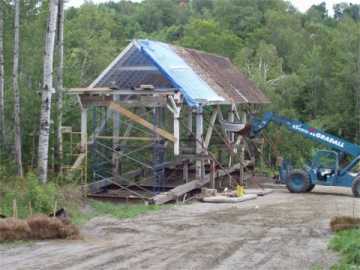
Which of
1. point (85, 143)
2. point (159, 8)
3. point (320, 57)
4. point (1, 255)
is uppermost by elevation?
point (159, 8)

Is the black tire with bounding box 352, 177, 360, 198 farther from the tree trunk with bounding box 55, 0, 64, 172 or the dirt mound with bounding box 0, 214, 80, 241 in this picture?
the dirt mound with bounding box 0, 214, 80, 241

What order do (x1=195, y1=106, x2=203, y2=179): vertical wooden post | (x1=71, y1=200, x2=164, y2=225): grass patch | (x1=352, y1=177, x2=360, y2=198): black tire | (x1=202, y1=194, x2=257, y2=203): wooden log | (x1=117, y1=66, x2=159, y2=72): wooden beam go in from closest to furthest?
1. (x1=71, y1=200, x2=164, y2=225): grass patch
2. (x1=202, y1=194, x2=257, y2=203): wooden log
3. (x1=195, y1=106, x2=203, y2=179): vertical wooden post
4. (x1=352, y1=177, x2=360, y2=198): black tire
5. (x1=117, y1=66, x2=159, y2=72): wooden beam

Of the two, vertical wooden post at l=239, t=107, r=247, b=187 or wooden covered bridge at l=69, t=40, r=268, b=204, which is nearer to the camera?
wooden covered bridge at l=69, t=40, r=268, b=204

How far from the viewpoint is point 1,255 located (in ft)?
44.8

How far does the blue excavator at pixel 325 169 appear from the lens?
83.7ft

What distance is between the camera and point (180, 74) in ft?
80.3

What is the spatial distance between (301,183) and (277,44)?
146ft

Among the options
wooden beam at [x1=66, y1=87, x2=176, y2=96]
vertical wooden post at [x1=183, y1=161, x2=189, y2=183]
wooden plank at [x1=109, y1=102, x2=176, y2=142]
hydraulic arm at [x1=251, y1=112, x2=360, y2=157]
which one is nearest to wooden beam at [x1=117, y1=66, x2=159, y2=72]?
wooden beam at [x1=66, y1=87, x2=176, y2=96]

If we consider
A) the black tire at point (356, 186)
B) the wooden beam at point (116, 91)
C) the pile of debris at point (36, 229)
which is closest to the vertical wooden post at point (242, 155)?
the black tire at point (356, 186)

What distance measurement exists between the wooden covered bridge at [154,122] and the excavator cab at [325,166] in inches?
108

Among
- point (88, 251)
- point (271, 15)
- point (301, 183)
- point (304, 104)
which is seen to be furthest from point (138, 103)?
point (271, 15)

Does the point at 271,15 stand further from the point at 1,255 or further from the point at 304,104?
the point at 1,255

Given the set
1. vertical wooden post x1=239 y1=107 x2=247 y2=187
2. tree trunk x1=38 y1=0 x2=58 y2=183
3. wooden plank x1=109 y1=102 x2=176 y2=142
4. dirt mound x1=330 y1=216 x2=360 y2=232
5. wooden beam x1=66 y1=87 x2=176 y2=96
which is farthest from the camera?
vertical wooden post x1=239 y1=107 x2=247 y2=187

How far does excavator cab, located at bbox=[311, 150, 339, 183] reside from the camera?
84.3 feet
